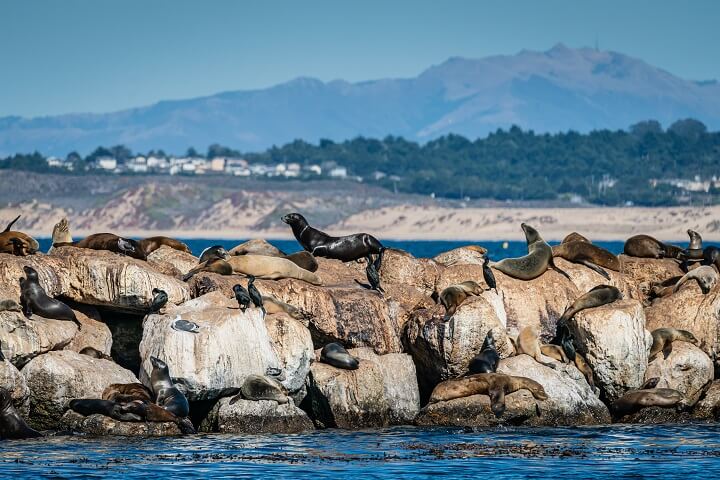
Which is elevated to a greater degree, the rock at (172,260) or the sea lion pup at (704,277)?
the rock at (172,260)

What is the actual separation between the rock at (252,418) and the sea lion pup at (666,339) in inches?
263

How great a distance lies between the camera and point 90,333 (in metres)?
23.0

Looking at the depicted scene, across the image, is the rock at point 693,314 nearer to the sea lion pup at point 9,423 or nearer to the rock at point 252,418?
the rock at point 252,418

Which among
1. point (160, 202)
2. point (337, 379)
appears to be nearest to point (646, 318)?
point (337, 379)

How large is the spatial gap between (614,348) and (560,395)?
1617 mm

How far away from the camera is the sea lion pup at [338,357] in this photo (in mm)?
22031

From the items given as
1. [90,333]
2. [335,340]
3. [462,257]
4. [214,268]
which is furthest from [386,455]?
[462,257]

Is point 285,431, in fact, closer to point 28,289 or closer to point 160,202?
point 28,289

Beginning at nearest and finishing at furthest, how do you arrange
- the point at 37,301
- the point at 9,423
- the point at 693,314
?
1. the point at 9,423
2. the point at 37,301
3. the point at 693,314

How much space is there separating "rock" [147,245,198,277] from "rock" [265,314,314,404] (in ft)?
11.3

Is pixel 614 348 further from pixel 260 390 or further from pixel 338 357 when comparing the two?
pixel 260 390

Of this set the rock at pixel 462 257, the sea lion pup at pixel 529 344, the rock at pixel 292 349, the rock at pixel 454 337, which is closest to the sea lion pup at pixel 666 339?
the sea lion pup at pixel 529 344

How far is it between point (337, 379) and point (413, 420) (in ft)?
4.65

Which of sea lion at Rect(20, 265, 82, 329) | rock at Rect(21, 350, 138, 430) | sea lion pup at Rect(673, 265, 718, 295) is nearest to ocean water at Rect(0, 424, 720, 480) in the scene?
rock at Rect(21, 350, 138, 430)
